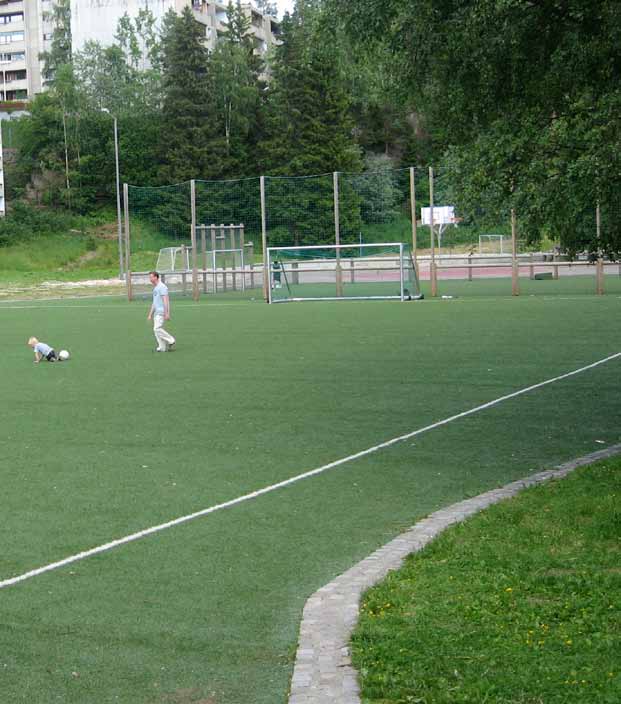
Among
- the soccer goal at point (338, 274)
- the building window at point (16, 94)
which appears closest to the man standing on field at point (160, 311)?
the soccer goal at point (338, 274)

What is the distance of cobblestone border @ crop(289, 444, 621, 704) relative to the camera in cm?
543

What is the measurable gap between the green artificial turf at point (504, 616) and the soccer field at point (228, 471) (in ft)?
1.71

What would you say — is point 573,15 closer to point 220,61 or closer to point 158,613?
point 158,613

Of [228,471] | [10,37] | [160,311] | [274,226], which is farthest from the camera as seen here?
[10,37]

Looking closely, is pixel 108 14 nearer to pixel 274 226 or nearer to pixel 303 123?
pixel 303 123

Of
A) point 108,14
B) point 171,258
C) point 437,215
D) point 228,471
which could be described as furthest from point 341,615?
point 108,14

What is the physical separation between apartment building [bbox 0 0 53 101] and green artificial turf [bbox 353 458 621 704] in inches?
4720

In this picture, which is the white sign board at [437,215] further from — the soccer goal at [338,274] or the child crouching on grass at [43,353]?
the child crouching on grass at [43,353]

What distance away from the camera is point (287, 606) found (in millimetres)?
6867

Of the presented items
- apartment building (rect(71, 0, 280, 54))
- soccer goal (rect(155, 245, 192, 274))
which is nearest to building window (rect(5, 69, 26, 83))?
apartment building (rect(71, 0, 280, 54))

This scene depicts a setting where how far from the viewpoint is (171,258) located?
46.2 metres

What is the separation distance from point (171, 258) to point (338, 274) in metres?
8.15

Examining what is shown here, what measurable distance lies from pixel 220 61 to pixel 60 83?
12.4 metres

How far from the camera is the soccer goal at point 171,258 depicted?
1773 inches
